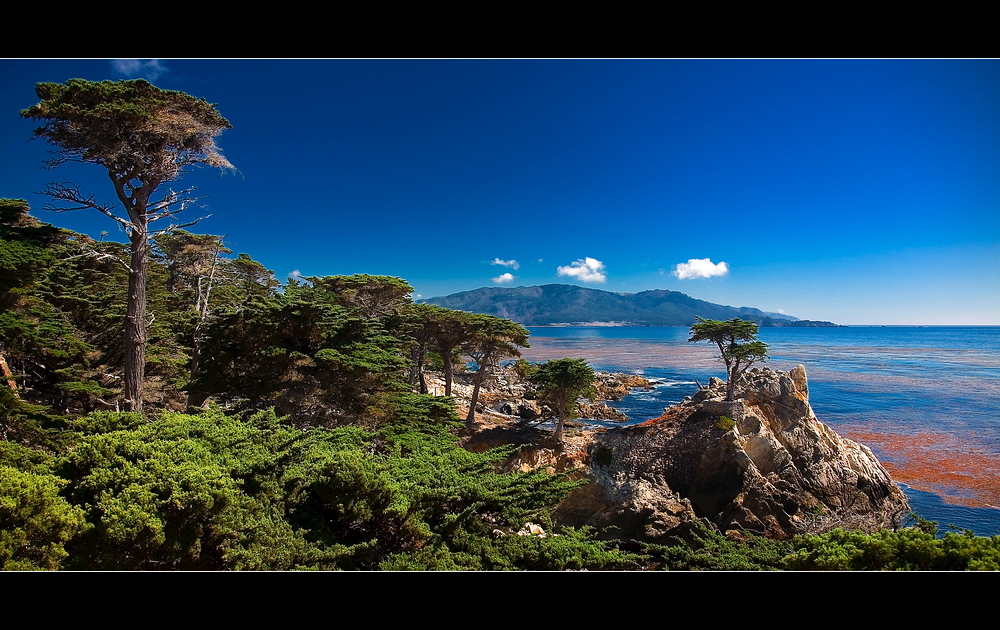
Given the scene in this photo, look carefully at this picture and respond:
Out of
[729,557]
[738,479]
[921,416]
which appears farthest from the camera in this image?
[921,416]

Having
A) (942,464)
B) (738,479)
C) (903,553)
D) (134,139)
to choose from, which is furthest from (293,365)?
(942,464)

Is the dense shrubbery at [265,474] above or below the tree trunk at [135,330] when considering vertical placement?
below

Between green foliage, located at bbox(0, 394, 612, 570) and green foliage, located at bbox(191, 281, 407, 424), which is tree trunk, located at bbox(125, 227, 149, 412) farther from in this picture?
green foliage, located at bbox(0, 394, 612, 570)

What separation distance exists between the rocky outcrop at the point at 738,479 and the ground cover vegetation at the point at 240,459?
2.20m

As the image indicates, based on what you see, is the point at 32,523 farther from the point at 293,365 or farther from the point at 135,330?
the point at 293,365

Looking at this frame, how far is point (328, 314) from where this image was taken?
36.7ft

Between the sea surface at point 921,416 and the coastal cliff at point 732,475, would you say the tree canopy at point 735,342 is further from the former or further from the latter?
the sea surface at point 921,416

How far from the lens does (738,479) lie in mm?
13273

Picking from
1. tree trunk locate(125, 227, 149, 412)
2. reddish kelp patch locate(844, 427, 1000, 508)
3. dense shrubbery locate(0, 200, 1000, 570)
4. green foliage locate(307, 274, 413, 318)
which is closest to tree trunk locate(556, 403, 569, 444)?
dense shrubbery locate(0, 200, 1000, 570)

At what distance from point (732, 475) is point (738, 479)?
0.20 m

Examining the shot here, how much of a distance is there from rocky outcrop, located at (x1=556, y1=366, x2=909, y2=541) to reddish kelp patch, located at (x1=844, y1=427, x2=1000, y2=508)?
12.9ft

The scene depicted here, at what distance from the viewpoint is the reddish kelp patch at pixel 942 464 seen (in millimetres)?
14953

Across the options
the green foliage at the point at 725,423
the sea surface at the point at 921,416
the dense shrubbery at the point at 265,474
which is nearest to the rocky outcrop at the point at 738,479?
the green foliage at the point at 725,423

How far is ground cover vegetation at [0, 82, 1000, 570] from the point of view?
378cm
